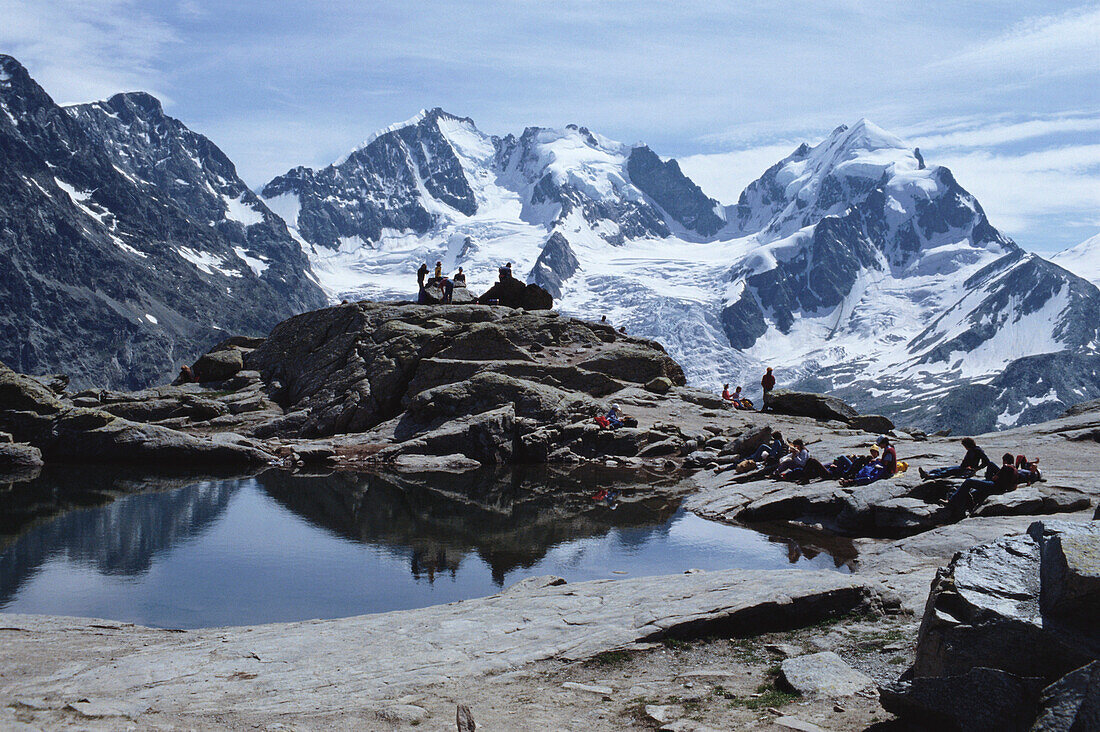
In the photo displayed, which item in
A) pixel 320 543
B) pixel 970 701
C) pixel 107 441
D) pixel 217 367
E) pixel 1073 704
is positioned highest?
pixel 217 367

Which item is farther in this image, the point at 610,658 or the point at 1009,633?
the point at 610,658

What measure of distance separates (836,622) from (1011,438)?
105 feet

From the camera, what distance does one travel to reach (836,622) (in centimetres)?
1527

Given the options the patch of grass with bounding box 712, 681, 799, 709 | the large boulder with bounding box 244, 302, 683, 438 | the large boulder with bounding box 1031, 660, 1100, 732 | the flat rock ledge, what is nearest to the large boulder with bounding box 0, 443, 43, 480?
the large boulder with bounding box 244, 302, 683, 438

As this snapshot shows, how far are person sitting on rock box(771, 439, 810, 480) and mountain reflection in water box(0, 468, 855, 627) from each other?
444 centimetres

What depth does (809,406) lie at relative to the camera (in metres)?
57.7

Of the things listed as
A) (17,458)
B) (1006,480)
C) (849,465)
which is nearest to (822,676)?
(1006,480)

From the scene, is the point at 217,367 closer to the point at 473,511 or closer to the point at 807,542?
the point at 473,511

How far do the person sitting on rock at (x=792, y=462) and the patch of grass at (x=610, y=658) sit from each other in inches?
894

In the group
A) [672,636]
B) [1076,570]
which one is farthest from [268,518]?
[1076,570]

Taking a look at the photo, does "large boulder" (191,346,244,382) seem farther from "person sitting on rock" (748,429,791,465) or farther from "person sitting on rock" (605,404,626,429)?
"person sitting on rock" (748,429,791,465)

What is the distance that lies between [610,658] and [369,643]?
4372mm

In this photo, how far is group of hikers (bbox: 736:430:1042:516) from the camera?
26766 millimetres

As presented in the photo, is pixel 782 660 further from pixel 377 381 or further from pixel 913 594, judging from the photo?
pixel 377 381
